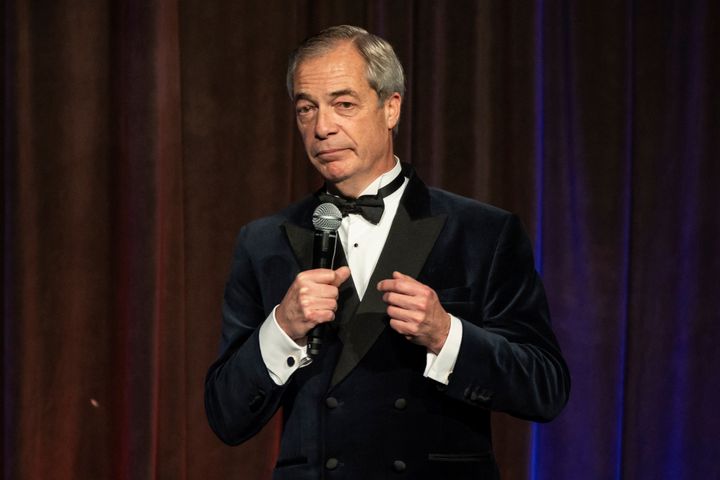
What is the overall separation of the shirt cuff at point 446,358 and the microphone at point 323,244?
0.22 meters

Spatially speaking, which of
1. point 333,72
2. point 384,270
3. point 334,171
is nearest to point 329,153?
point 334,171

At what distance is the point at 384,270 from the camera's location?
1.89 m

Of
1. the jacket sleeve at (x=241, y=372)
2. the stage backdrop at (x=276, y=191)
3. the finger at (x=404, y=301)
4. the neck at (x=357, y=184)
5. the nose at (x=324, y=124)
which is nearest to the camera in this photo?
the finger at (x=404, y=301)

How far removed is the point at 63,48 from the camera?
3150 mm

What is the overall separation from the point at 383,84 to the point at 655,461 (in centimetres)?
193

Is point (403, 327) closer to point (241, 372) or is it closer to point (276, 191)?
point (241, 372)

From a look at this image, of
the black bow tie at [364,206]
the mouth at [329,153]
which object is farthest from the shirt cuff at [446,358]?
the mouth at [329,153]

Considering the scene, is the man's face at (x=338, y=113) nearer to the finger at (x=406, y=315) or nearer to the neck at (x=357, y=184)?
the neck at (x=357, y=184)

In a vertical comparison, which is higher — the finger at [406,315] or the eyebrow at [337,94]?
the eyebrow at [337,94]

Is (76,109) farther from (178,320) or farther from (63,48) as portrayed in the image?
(178,320)

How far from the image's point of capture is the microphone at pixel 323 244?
1.69 metres

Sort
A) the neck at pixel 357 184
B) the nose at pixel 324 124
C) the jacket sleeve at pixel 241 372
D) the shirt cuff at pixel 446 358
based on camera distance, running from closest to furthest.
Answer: the shirt cuff at pixel 446 358 < the jacket sleeve at pixel 241 372 < the nose at pixel 324 124 < the neck at pixel 357 184

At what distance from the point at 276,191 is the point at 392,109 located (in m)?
1.25

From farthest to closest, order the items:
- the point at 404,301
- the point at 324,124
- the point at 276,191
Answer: the point at 276,191 < the point at 324,124 < the point at 404,301
